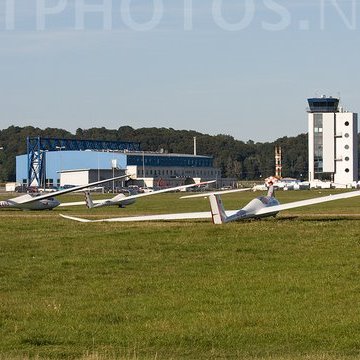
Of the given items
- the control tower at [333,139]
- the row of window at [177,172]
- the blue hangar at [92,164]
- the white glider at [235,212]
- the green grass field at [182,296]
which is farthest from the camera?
the row of window at [177,172]

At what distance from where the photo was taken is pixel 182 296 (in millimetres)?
17562

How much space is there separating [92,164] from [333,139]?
43295 millimetres

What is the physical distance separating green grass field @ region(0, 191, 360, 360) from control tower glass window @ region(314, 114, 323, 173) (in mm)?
115168

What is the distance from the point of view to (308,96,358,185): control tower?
141625 mm

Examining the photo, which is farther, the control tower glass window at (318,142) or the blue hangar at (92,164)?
the blue hangar at (92,164)

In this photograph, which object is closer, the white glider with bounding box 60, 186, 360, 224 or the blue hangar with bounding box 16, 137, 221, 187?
the white glider with bounding box 60, 186, 360, 224

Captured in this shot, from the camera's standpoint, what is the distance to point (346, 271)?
20.2 m

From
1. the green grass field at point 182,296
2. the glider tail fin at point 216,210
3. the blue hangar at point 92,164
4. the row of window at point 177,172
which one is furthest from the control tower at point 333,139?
the green grass field at point 182,296

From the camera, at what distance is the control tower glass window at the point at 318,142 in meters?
143

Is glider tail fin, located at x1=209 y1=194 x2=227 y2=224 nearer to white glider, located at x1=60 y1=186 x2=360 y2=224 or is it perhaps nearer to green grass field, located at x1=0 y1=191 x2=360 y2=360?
white glider, located at x1=60 y1=186 x2=360 y2=224

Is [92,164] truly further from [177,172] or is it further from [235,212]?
[235,212]

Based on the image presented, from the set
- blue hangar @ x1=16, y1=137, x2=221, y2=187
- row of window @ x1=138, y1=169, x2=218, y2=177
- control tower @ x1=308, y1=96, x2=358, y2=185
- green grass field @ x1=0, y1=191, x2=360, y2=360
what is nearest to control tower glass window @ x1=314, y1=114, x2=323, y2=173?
control tower @ x1=308, y1=96, x2=358, y2=185

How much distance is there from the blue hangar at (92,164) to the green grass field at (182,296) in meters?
128

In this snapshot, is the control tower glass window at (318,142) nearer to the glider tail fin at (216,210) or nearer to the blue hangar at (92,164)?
the blue hangar at (92,164)
